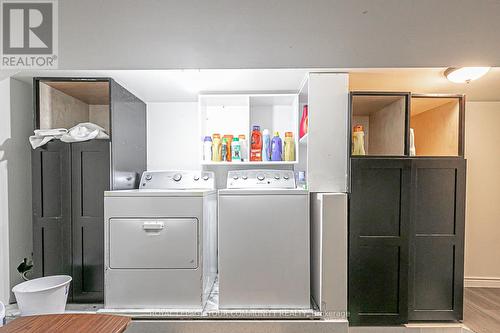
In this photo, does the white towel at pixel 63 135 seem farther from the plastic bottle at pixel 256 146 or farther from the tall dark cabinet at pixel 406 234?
the tall dark cabinet at pixel 406 234

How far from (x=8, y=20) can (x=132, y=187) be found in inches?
60.1

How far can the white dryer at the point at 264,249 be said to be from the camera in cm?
228

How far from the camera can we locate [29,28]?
6.35ft

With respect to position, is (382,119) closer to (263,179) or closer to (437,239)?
(437,239)

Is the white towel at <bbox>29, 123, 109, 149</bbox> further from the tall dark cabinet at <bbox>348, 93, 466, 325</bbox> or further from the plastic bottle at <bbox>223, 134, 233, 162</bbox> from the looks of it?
the tall dark cabinet at <bbox>348, 93, 466, 325</bbox>

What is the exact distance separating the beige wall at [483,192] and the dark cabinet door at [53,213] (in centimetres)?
390

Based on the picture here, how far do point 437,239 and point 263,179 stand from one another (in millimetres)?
1489

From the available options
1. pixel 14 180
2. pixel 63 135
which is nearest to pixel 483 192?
pixel 63 135

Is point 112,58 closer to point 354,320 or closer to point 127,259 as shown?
point 127,259

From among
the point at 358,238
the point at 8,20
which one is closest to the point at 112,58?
the point at 8,20

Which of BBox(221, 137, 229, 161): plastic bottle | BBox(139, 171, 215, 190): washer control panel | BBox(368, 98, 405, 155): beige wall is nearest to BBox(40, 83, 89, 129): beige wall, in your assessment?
BBox(139, 171, 215, 190): washer control panel

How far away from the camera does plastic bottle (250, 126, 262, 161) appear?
2.91 m

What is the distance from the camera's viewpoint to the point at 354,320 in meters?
2.26

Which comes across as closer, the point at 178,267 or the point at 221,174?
the point at 178,267
